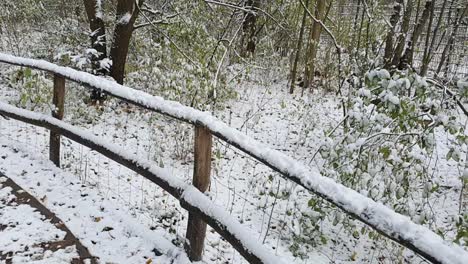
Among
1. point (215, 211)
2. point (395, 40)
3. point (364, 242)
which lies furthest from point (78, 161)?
point (395, 40)

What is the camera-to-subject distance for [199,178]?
3.14 m

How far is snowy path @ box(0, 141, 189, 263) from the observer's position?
3.34 m

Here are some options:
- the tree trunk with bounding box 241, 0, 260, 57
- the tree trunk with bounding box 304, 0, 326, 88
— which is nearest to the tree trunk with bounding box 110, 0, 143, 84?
the tree trunk with bounding box 241, 0, 260, 57

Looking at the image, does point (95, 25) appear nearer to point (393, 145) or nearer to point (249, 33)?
point (249, 33)

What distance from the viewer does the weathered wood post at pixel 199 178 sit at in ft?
10.0

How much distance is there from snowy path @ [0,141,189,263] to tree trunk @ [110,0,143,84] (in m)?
4.13

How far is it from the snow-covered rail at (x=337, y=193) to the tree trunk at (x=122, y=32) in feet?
16.0

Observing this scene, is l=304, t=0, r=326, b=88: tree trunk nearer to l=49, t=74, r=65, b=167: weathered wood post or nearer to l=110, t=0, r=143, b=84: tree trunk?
l=110, t=0, r=143, b=84: tree trunk

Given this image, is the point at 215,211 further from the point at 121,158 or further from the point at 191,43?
the point at 191,43

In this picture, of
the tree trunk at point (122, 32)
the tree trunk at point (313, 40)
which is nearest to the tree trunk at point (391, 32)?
the tree trunk at point (313, 40)

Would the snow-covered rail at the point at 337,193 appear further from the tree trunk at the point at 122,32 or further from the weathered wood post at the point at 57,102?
the tree trunk at the point at 122,32

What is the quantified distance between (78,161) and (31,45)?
626 centimetres

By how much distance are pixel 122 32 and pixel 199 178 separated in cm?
608

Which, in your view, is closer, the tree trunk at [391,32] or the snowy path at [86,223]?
the snowy path at [86,223]
